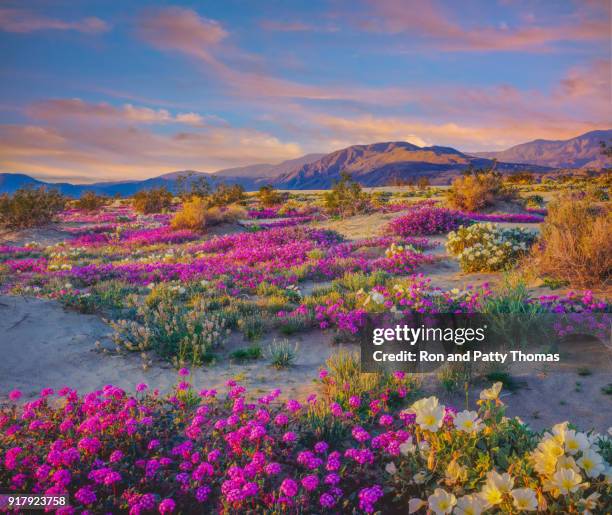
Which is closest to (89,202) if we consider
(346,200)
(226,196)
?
(226,196)

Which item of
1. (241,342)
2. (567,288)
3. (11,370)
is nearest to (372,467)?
(241,342)

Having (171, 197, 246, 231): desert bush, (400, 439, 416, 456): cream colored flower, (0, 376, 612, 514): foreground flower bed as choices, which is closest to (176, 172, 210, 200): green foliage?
(171, 197, 246, 231): desert bush

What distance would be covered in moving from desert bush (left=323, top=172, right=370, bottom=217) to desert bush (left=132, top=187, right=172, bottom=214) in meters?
15.7

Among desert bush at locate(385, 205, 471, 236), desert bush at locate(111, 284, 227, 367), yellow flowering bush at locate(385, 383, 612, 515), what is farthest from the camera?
desert bush at locate(385, 205, 471, 236)

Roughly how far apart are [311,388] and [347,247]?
30.8ft

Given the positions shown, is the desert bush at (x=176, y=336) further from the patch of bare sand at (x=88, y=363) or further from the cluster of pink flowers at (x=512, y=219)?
the cluster of pink flowers at (x=512, y=219)

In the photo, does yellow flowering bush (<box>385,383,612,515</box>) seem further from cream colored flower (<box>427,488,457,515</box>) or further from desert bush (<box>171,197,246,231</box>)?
desert bush (<box>171,197,246,231</box>)

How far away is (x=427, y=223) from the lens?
1702 cm

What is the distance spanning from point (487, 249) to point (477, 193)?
1426 centimetres

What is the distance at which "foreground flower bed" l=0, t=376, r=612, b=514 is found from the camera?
2434mm

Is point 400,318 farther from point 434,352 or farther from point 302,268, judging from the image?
point 302,268

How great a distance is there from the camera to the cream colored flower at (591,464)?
92.7 inches

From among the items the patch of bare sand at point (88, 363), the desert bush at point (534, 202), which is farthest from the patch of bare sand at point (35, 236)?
the desert bush at point (534, 202)

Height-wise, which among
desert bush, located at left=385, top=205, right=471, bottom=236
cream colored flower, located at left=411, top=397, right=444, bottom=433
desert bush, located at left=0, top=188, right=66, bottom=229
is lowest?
cream colored flower, located at left=411, top=397, right=444, bottom=433
